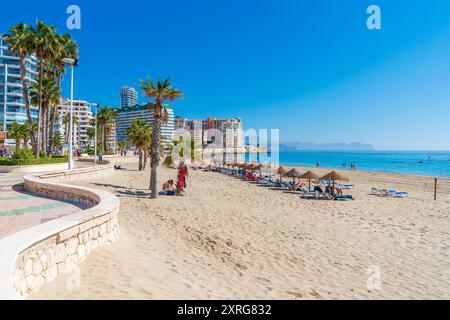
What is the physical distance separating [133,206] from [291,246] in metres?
8.57

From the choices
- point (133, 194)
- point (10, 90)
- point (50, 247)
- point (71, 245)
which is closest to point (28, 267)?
point (50, 247)

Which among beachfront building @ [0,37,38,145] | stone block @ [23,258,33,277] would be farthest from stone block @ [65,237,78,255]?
beachfront building @ [0,37,38,145]

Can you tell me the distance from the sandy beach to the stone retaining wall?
0.75 feet

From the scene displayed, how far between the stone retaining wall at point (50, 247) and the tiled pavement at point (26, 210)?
193 cm

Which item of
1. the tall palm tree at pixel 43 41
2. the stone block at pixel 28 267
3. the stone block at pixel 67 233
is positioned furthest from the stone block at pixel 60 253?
the tall palm tree at pixel 43 41

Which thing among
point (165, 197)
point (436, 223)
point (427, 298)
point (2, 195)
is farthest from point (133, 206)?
point (436, 223)

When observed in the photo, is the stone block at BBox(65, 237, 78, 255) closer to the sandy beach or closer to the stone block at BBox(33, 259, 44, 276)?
the sandy beach

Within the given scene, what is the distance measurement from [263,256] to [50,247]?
18.1 ft

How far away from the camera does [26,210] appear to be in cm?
855

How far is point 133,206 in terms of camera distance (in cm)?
1370

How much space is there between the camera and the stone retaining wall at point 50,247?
348 cm

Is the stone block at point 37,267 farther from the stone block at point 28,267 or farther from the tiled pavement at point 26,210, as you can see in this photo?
the tiled pavement at point 26,210

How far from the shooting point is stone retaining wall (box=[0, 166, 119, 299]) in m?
3.48

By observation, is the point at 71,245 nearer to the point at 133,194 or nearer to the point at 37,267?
the point at 37,267
